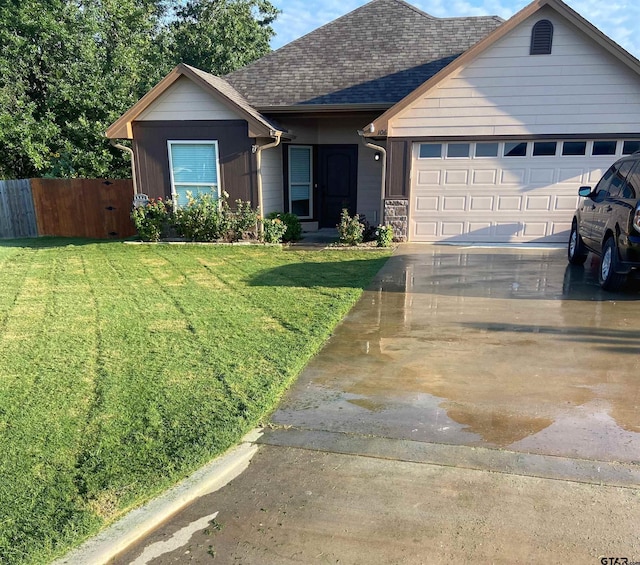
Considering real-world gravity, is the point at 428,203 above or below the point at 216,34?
below

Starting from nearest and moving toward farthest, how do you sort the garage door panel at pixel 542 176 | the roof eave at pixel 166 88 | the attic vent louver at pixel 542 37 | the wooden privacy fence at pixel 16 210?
the attic vent louver at pixel 542 37 → the garage door panel at pixel 542 176 → the roof eave at pixel 166 88 → the wooden privacy fence at pixel 16 210

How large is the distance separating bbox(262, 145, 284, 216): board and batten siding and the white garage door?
376 cm

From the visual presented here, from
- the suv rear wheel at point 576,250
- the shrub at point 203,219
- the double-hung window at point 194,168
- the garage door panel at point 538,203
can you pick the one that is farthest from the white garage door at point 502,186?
the double-hung window at point 194,168

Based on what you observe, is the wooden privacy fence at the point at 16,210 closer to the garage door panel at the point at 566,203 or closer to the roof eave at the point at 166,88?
the roof eave at the point at 166,88

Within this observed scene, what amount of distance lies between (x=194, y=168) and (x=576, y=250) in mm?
9132

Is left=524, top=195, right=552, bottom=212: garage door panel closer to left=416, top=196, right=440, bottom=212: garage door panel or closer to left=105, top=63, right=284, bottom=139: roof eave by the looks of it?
Result: left=416, top=196, right=440, bottom=212: garage door panel

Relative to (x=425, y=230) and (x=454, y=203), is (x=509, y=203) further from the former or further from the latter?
(x=425, y=230)

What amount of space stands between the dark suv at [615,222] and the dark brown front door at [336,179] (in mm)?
6817

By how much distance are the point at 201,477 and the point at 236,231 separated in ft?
32.4

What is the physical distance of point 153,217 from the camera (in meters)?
12.9

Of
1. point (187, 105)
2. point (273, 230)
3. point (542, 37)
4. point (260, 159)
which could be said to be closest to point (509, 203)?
point (542, 37)

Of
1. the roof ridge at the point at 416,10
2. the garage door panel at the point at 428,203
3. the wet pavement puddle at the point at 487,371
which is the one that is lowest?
the wet pavement puddle at the point at 487,371

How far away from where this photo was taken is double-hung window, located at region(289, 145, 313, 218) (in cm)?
1405

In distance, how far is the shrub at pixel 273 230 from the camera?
1235 centimetres
